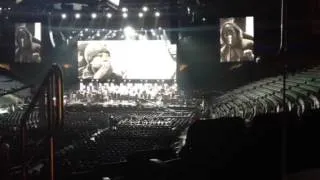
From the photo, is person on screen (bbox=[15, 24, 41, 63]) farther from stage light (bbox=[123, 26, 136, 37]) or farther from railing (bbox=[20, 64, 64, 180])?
railing (bbox=[20, 64, 64, 180])

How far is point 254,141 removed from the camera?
446 cm

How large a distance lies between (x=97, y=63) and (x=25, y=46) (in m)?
2.99

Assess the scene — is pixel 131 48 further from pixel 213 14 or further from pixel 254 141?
pixel 254 141

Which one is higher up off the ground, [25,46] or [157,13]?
[157,13]

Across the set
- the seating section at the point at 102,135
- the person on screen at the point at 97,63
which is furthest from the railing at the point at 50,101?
the person on screen at the point at 97,63

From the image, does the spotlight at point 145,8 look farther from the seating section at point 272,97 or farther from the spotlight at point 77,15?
the seating section at point 272,97

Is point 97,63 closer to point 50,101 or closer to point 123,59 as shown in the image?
point 123,59

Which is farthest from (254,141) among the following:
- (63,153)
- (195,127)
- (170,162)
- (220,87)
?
(220,87)

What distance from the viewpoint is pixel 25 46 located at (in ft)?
61.0

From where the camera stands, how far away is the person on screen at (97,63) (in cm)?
1789

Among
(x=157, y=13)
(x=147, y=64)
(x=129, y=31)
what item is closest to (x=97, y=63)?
(x=129, y=31)

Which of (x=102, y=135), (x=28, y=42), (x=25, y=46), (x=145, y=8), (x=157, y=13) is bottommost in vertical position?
(x=102, y=135)

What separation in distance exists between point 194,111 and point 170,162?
327 inches

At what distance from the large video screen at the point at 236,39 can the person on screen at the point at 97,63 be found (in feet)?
13.9
